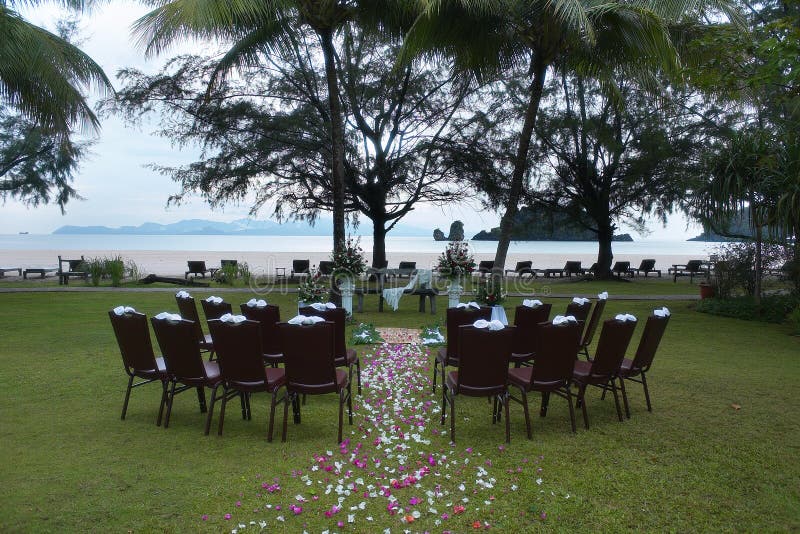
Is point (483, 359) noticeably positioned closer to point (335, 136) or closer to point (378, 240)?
point (335, 136)

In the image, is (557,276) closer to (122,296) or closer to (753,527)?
(122,296)

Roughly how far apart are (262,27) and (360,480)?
944 centimetres

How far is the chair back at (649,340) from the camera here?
4887 mm

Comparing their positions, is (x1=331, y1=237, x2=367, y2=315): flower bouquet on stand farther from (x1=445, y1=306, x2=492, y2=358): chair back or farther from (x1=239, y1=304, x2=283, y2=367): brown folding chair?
(x1=445, y1=306, x2=492, y2=358): chair back

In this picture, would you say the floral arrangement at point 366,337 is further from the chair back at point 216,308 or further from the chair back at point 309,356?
the chair back at point 309,356

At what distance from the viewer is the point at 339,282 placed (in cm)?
1105

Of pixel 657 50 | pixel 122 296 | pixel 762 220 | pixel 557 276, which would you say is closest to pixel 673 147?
pixel 557 276

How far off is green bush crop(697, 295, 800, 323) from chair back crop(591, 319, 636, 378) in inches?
330

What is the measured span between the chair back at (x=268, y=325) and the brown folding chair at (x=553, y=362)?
2.50 metres

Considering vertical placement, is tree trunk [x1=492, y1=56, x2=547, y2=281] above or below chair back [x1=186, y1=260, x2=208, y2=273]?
above

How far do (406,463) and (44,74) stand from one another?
9.60 meters

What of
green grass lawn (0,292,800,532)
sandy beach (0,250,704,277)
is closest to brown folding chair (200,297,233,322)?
green grass lawn (0,292,800,532)

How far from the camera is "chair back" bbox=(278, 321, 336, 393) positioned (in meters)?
4.27

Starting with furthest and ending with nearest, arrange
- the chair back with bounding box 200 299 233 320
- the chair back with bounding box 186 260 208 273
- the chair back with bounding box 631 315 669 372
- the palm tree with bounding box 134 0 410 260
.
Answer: the chair back with bounding box 186 260 208 273 < the palm tree with bounding box 134 0 410 260 < the chair back with bounding box 200 299 233 320 < the chair back with bounding box 631 315 669 372
